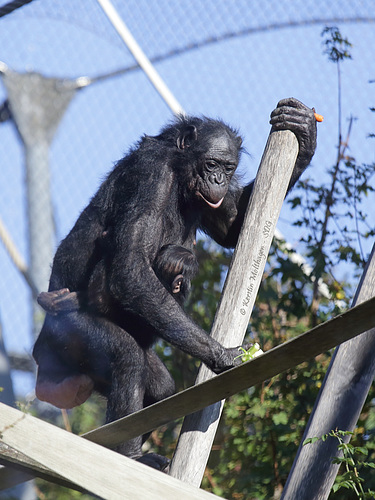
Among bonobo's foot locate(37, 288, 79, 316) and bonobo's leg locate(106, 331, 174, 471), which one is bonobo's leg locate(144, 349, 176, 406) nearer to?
bonobo's leg locate(106, 331, 174, 471)

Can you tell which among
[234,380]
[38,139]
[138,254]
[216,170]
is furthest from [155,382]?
[38,139]

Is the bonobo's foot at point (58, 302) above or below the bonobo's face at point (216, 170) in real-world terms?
below

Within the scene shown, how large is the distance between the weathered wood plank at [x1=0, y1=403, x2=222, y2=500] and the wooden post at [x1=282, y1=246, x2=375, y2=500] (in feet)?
3.18

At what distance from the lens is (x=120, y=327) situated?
300 centimetres

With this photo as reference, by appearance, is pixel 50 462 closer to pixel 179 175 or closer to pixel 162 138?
pixel 179 175

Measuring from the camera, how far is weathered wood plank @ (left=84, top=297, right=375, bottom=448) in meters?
1.75

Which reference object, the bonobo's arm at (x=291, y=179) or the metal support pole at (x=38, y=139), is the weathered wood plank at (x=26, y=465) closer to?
the bonobo's arm at (x=291, y=179)

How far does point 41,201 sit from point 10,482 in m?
3.10

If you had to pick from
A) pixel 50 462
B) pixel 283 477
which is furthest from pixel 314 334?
pixel 283 477

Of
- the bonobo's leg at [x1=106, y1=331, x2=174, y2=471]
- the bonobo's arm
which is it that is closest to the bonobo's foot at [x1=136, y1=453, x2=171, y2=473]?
the bonobo's leg at [x1=106, y1=331, x2=174, y2=471]

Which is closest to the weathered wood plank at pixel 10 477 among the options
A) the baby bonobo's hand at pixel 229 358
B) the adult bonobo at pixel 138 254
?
the adult bonobo at pixel 138 254

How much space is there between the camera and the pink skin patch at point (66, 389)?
3.18m

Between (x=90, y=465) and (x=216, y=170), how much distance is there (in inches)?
69.9

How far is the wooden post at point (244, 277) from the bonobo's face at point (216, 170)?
0.49 meters
